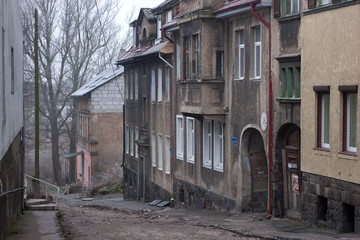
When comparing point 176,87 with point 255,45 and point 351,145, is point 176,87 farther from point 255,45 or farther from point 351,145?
point 351,145

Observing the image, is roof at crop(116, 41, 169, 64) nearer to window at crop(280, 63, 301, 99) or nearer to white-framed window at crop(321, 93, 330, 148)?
window at crop(280, 63, 301, 99)

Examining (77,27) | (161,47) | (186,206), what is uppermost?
(77,27)

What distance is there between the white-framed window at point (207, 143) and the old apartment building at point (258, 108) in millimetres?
36

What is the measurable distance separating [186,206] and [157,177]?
5160 millimetres

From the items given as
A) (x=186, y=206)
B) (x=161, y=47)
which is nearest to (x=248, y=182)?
(x=186, y=206)

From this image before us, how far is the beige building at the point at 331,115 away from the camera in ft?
44.5

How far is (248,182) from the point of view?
65.6 ft

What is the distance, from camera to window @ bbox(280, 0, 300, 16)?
1650 cm

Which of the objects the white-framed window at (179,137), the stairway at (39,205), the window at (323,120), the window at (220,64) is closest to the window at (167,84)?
the white-framed window at (179,137)

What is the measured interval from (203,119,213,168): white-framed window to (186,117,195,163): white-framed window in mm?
1331

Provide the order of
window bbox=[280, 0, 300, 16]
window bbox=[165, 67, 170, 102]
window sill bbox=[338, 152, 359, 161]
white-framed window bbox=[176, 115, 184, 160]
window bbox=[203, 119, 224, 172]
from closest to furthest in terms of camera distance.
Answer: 1. window sill bbox=[338, 152, 359, 161]
2. window bbox=[280, 0, 300, 16]
3. window bbox=[203, 119, 224, 172]
4. white-framed window bbox=[176, 115, 184, 160]
5. window bbox=[165, 67, 170, 102]

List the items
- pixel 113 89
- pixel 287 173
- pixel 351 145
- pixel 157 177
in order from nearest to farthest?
pixel 351 145, pixel 287 173, pixel 157 177, pixel 113 89

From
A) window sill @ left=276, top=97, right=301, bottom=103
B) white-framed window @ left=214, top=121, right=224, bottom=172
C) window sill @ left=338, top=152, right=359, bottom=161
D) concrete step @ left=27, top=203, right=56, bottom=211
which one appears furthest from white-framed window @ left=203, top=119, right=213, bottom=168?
window sill @ left=338, top=152, right=359, bottom=161

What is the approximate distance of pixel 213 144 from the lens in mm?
22578
